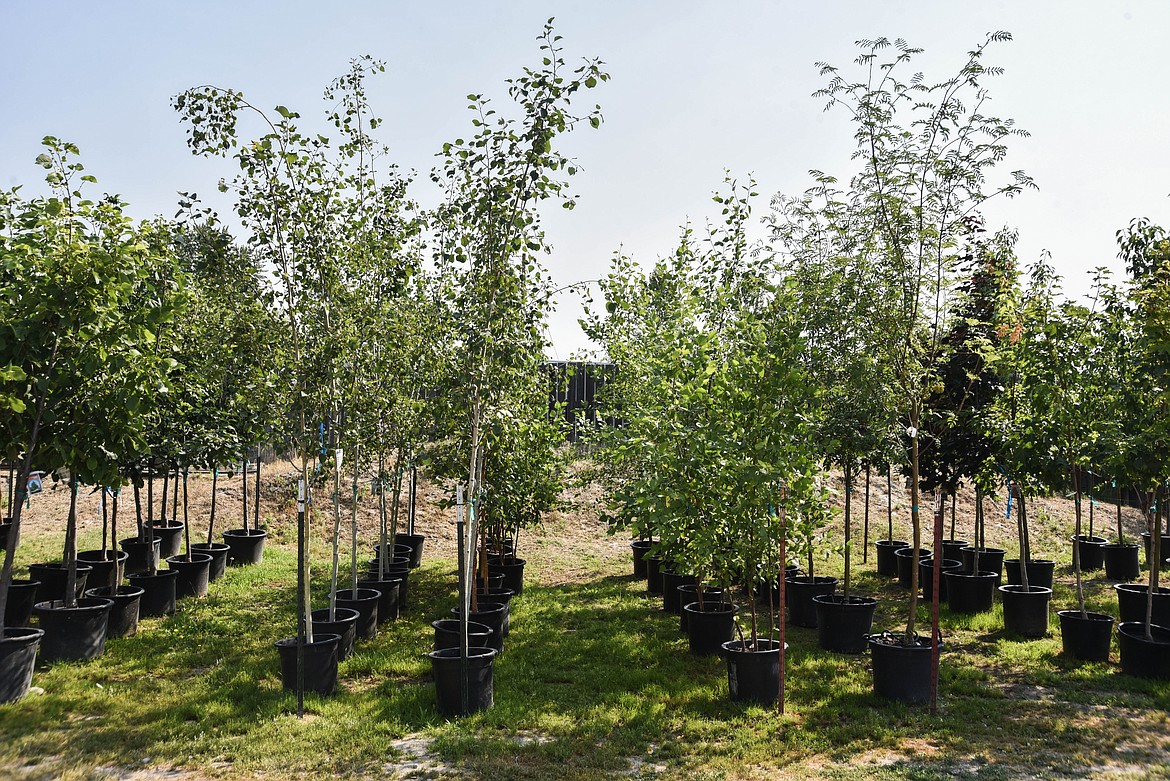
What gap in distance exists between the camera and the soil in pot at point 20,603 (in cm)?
764

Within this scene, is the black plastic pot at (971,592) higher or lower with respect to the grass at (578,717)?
higher

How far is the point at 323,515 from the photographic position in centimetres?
1450

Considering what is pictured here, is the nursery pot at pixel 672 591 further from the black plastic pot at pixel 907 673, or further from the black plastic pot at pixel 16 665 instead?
the black plastic pot at pixel 16 665

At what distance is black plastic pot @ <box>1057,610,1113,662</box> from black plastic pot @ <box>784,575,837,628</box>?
221cm

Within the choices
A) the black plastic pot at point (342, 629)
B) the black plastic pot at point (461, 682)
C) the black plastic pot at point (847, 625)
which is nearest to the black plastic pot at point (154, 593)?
the black plastic pot at point (342, 629)

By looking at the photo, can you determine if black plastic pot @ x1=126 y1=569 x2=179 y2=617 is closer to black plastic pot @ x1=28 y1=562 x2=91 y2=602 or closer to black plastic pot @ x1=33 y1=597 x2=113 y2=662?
black plastic pot @ x1=28 y1=562 x2=91 y2=602

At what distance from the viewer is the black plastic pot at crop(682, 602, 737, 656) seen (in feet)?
23.5

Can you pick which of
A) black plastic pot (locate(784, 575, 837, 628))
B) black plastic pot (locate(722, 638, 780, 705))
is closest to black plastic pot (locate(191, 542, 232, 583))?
black plastic pot (locate(784, 575, 837, 628))

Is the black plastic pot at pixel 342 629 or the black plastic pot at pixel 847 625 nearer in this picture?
the black plastic pot at pixel 342 629

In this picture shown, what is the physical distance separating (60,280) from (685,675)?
18.2 ft

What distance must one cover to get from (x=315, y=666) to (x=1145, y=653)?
6.62m

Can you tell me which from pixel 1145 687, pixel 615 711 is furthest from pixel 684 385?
pixel 1145 687

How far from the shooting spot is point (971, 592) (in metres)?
8.72

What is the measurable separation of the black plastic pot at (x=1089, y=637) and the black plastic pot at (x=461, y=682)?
5.21 m
